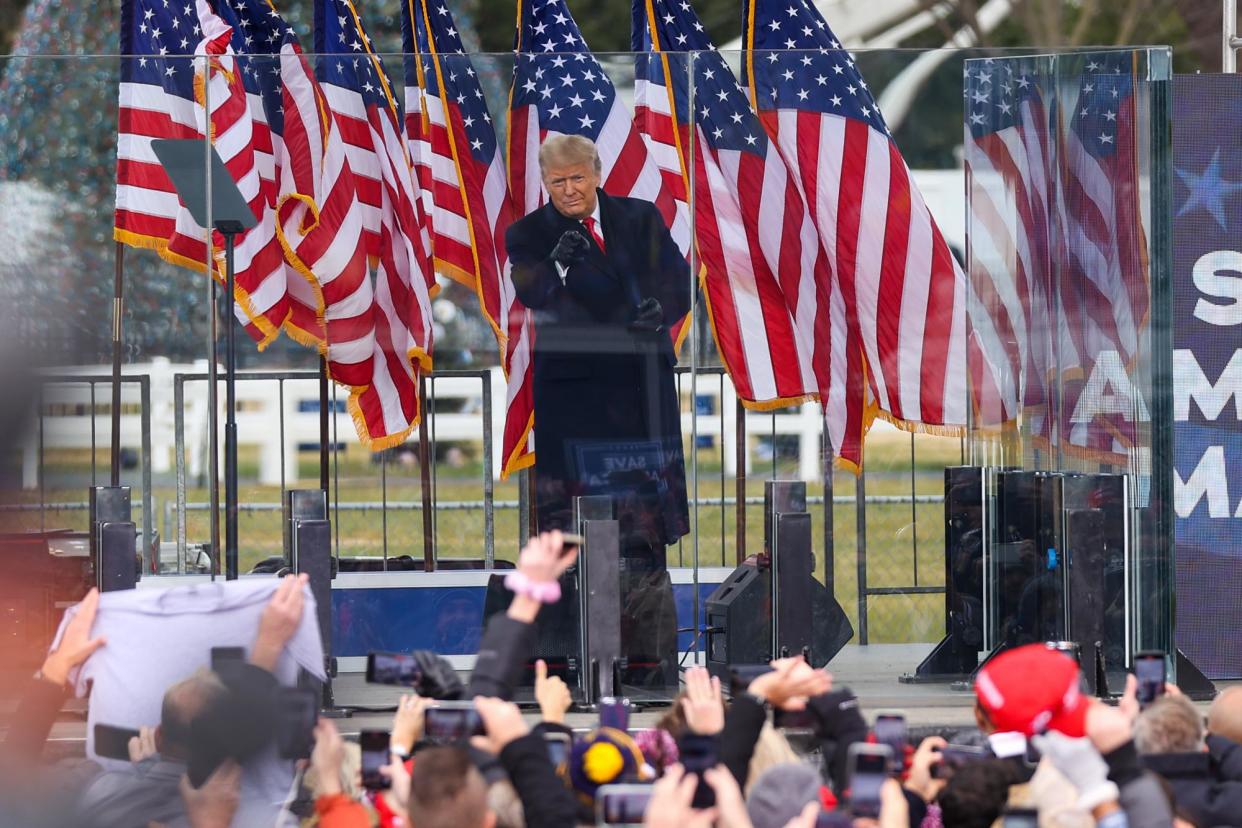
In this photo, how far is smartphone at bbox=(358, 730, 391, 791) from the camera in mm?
4844

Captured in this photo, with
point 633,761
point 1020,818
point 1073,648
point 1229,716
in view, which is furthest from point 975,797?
point 1073,648

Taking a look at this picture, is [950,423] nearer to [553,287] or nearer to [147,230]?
[553,287]

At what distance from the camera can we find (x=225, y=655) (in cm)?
539

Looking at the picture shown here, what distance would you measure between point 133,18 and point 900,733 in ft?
19.0

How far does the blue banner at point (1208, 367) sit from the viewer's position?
8828mm

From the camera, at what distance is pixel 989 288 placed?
837 cm

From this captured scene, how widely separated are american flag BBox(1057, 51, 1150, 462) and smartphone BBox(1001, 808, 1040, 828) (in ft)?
15.2

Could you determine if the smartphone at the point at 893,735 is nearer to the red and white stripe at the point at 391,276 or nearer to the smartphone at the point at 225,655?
the smartphone at the point at 225,655

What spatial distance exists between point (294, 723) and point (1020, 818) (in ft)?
7.15

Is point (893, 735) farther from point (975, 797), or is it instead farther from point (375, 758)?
point (375, 758)

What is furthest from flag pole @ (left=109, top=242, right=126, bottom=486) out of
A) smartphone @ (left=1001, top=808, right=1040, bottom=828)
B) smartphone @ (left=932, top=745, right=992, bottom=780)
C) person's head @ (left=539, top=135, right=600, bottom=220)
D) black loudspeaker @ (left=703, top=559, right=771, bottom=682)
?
smartphone @ (left=1001, top=808, right=1040, bottom=828)

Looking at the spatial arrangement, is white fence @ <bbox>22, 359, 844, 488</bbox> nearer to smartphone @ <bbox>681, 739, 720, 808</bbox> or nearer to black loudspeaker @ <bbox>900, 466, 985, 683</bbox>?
black loudspeaker @ <bbox>900, 466, 985, 683</bbox>

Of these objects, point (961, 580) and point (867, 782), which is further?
point (961, 580)

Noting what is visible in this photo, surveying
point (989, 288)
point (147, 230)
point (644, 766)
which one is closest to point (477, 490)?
point (147, 230)
